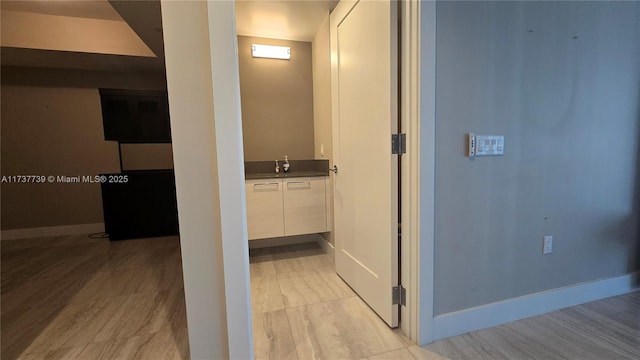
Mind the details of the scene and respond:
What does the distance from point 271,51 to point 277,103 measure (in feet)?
1.75

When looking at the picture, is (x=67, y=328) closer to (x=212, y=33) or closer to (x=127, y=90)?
(x=212, y=33)

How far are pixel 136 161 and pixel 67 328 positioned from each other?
8.94 ft

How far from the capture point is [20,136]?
343 centimetres

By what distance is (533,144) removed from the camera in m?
1.48

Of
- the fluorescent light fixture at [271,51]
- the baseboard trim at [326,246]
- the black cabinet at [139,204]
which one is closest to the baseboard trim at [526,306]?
the baseboard trim at [326,246]

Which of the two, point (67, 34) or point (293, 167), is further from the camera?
point (293, 167)

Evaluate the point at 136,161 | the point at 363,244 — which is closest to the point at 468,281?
the point at 363,244

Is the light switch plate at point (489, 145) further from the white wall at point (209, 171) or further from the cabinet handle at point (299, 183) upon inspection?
the cabinet handle at point (299, 183)

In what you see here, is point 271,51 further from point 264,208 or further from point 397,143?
point 397,143

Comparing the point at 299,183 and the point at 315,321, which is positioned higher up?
the point at 299,183

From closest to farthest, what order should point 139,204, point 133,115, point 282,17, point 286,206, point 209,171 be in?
1. point 209,171
2. point 282,17
3. point 286,206
4. point 139,204
5. point 133,115

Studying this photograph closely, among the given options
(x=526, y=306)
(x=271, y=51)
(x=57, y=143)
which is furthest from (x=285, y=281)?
(x=57, y=143)

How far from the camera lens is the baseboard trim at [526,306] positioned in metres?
1.42

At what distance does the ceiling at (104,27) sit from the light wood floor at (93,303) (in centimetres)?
223
